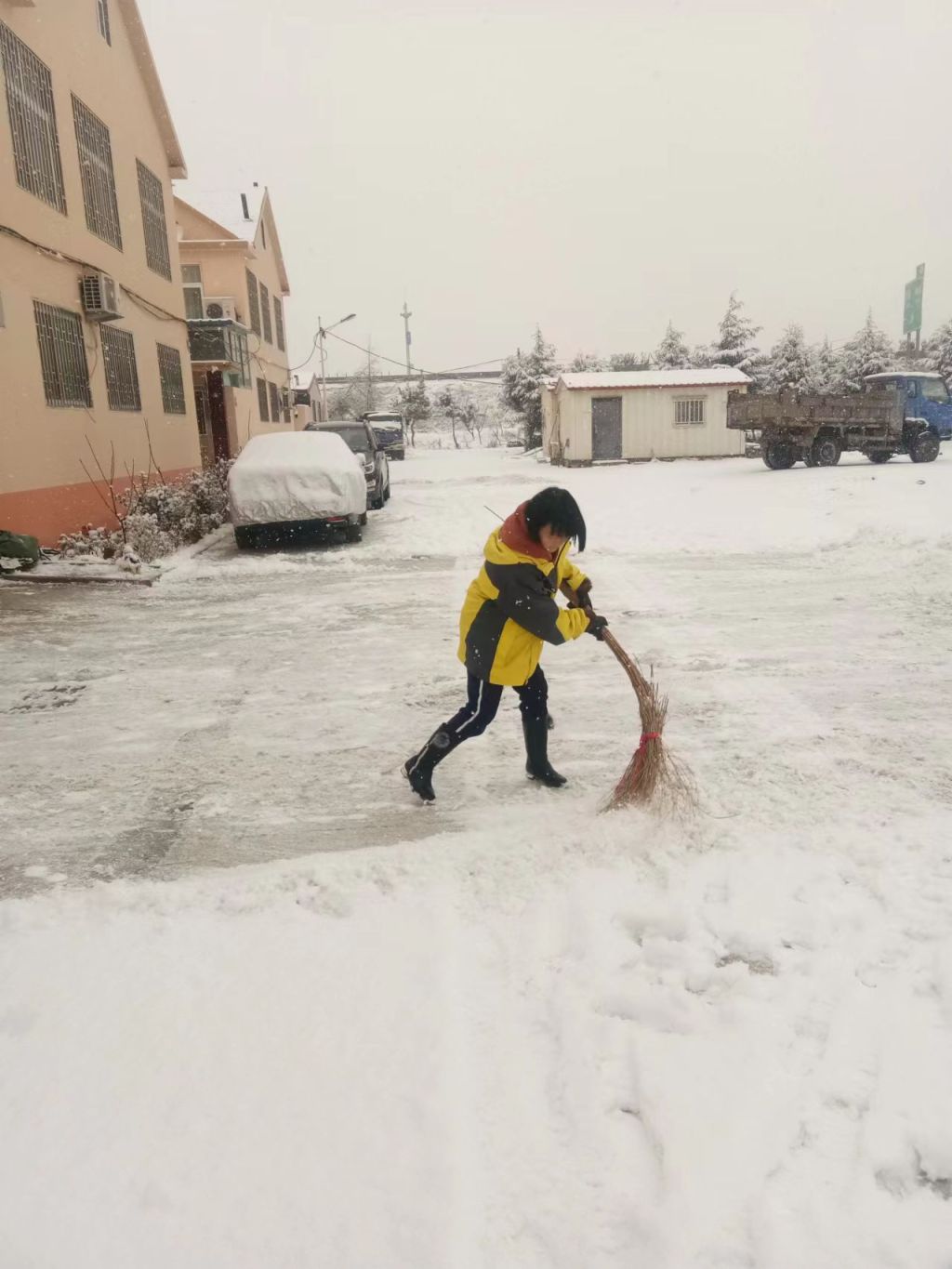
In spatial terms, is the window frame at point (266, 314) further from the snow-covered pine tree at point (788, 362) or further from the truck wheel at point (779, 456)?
the snow-covered pine tree at point (788, 362)

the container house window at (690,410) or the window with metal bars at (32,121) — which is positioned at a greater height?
the window with metal bars at (32,121)

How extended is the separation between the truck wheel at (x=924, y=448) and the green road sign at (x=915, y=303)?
21.4m

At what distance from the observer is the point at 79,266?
1202 cm

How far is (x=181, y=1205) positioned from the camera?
75.5 inches

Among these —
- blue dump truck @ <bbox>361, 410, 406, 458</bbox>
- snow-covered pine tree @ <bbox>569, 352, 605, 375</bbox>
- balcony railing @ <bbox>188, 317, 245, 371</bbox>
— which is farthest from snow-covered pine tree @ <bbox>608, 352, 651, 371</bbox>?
balcony railing @ <bbox>188, 317, 245, 371</bbox>

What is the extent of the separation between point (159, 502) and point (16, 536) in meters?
2.48

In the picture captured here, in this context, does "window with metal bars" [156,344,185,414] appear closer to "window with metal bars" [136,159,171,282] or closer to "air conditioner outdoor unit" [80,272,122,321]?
"window with metal bars" [136,159,171,282]

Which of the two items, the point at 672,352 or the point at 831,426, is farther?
the point at 672,352

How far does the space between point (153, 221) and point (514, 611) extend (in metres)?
16.1

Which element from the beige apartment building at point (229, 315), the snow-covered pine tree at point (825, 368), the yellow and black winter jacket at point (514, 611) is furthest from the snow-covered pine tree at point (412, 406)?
the yellow and black winter jacket at point (514, 611)

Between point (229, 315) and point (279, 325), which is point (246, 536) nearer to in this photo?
point (229, 315)

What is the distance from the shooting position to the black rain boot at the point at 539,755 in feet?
13.0

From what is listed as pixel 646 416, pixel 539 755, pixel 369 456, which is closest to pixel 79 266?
pixel 369 456

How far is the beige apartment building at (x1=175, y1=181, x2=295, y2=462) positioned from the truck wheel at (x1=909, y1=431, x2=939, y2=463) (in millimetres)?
16942
